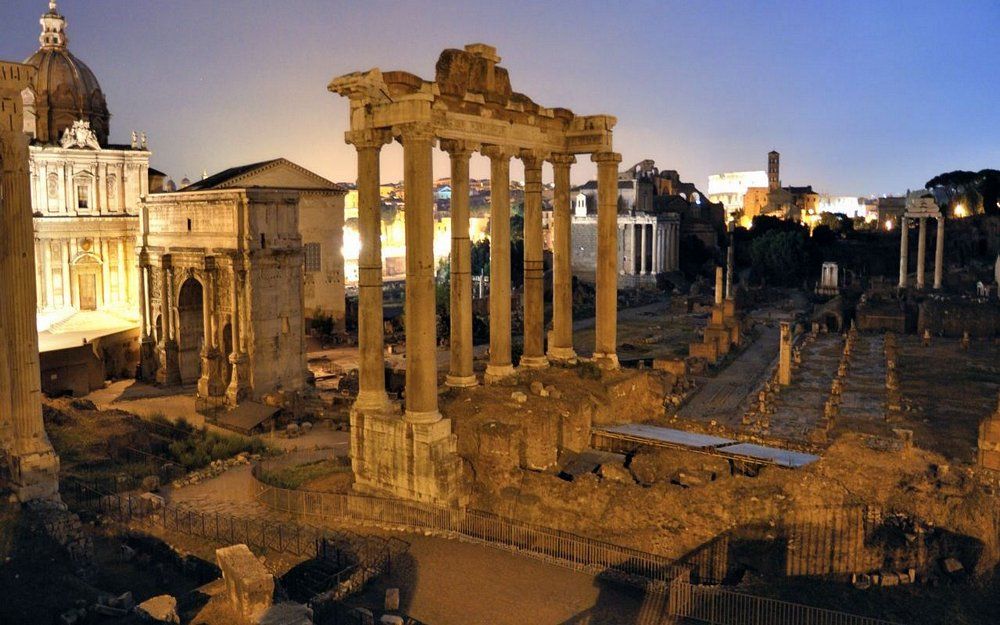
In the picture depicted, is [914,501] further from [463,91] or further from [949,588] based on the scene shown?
[463,91]

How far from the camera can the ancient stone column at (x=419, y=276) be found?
661 inches

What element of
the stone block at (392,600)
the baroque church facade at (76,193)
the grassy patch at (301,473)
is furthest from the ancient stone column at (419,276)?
the baroque church facade at (76,193)

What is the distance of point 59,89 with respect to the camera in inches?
1831

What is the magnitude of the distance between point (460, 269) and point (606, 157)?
5.23 metres

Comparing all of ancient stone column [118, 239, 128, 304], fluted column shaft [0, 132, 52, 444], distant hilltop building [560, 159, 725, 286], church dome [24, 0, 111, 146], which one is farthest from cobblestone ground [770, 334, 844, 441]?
distant hilltop building [560, 159, 725, 286]

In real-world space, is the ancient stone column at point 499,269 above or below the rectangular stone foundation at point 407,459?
above

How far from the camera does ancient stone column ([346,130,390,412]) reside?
17484mm

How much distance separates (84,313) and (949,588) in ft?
137

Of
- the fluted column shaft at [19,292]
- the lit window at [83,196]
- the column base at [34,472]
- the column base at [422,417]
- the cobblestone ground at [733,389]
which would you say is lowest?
the cobblestone ground at [733,389]

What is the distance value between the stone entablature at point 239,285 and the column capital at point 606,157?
1633 centimetres

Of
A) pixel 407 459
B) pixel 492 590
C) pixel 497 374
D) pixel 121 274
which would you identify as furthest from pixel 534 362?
pixel 121 274

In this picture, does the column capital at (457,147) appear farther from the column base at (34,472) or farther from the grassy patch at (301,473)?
the column base at (34,472)

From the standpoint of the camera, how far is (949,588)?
43.6 feet

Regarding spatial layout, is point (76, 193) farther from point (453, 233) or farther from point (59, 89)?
point (453, 233)
